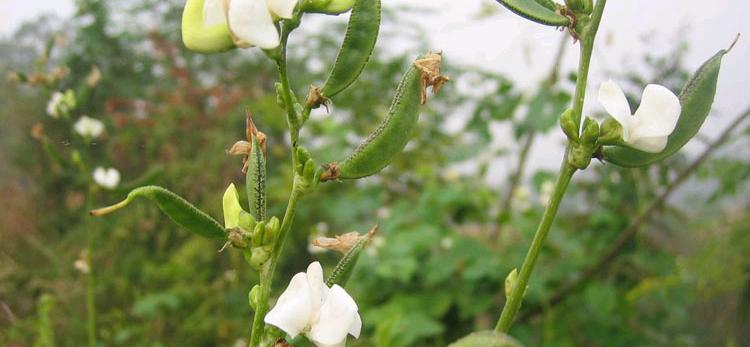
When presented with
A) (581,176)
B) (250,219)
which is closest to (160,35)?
(581,176)

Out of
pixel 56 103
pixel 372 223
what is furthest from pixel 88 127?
pixel 372 223

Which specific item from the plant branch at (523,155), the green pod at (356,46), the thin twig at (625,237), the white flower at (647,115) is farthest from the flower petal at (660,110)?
the plant branch at (523,155)

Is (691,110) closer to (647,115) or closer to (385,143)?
(647,115)

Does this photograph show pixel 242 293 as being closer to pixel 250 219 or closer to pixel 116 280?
pixel 116 280

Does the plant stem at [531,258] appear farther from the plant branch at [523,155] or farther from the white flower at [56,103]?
the plant branch at [523,155]

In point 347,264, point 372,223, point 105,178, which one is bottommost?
point 372,223
